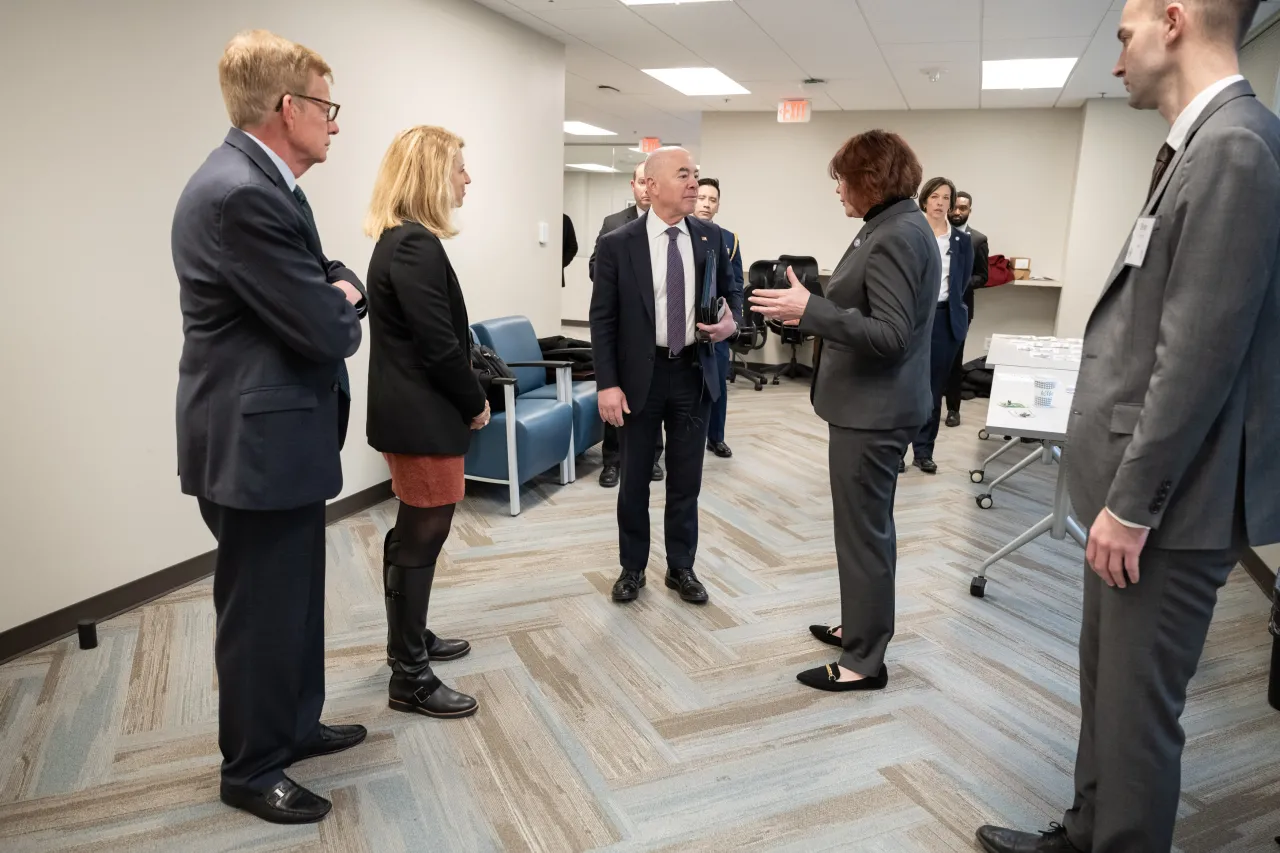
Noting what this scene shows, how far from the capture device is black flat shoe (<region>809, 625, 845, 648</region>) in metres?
2.72

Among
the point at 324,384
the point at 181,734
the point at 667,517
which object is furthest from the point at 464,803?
the point at 667,517

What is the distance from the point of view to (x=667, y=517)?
3.01 meters

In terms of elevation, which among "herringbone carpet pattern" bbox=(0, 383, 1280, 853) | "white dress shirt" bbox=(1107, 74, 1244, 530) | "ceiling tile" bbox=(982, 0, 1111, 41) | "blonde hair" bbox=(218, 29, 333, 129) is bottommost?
"herringbone carpet pattern" bbox=(0, 383, 1280, 853)

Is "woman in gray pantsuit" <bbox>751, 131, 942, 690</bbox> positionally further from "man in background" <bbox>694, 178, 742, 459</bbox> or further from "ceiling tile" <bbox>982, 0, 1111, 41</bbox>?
"ceiling tile" <bbox>982, 0, 1111, 41</bbox>

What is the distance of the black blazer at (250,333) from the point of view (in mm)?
1515

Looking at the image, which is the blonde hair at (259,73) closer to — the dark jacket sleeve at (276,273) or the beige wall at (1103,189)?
the dark jacket sleeve at (276,273)

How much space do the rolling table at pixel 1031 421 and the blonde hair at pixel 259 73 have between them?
8.37ft

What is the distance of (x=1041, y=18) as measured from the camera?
15.4 feet

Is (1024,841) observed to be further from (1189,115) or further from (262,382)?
(262,382)

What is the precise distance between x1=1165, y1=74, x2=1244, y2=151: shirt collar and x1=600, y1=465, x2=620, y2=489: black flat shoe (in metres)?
3.37

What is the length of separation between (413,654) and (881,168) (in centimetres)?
185

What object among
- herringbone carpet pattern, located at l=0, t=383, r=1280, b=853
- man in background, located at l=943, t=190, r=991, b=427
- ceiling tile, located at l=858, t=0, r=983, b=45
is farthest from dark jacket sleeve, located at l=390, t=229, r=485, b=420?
man in background, located at l=943, t=190, r=991, b=427

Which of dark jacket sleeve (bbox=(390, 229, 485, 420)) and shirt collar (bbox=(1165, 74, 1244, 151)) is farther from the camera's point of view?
dark jacket sleeve (bbox=(390, 229, 485, 420))

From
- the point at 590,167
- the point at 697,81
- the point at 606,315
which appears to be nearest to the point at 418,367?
the point at 606,315
